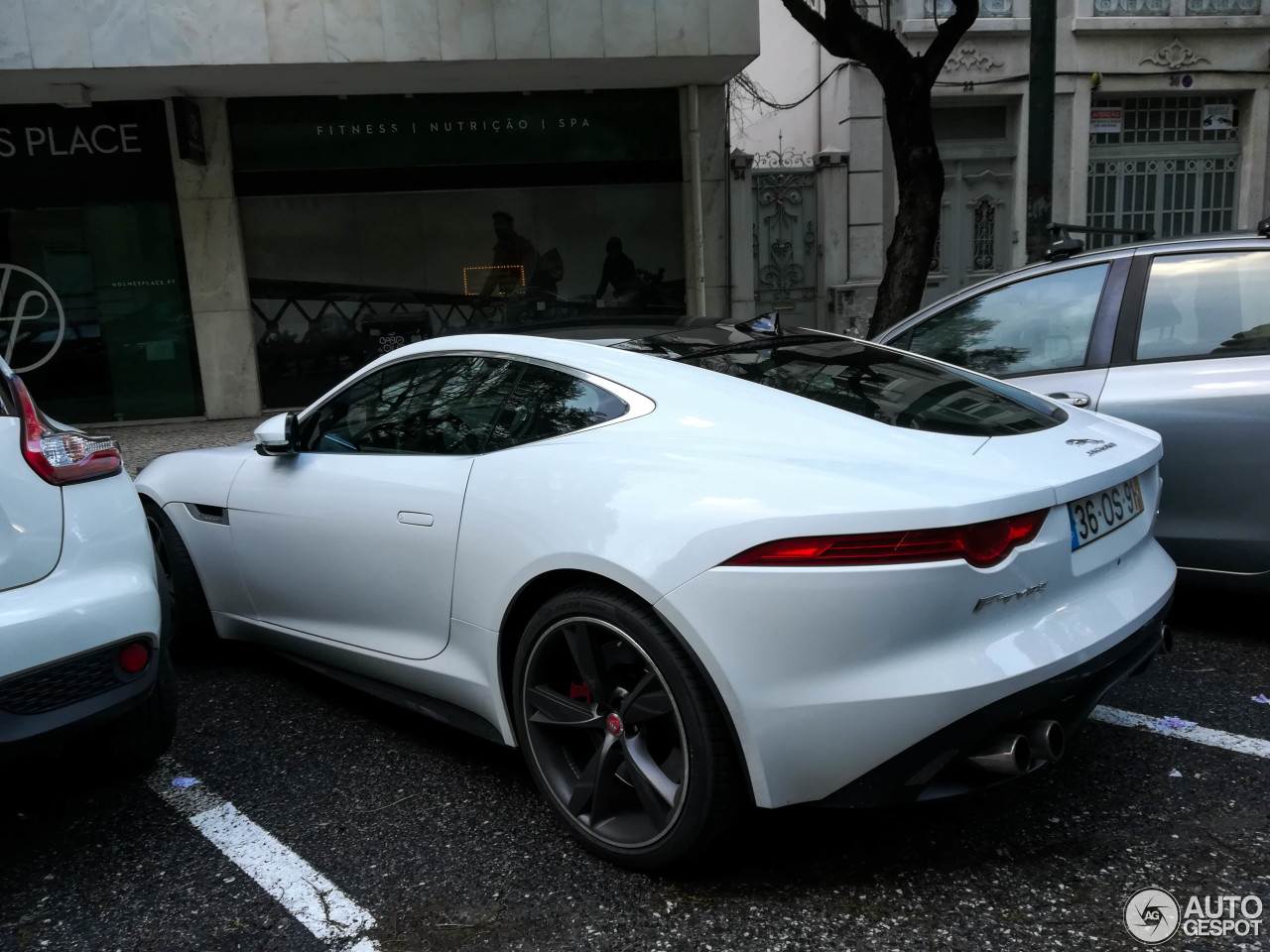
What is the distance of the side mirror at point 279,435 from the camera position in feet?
12.4

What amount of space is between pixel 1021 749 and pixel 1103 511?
0.71 meters

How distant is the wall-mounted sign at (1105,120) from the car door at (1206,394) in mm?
11829

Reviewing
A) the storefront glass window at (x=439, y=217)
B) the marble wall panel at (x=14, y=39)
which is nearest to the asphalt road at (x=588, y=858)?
the marble wall panel at (x=14, y=39)

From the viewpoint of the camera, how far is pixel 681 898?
2.53 m

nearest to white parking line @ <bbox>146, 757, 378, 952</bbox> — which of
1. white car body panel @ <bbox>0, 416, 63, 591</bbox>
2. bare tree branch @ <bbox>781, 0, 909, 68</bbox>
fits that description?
white car body panel @ <bbox>0, 416, 63, 591</bbox>

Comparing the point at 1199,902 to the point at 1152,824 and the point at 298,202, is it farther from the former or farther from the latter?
the point at 298,202

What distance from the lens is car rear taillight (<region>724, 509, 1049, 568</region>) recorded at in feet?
7.38

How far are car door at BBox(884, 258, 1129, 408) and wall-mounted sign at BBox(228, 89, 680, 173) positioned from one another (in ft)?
26.8

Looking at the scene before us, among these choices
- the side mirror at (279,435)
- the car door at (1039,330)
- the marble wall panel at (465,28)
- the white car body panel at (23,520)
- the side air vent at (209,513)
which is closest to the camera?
the white car body panel at (23,520)

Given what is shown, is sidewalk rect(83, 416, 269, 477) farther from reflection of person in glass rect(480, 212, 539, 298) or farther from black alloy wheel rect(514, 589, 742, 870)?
black alloy wheel rect(514, 589, 742, 870)

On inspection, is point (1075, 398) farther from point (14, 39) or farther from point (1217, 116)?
point (1217, 116)

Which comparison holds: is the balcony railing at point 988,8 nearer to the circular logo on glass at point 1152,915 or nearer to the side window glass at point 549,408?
the side window glass at point 549,408

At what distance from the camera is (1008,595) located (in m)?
2.33

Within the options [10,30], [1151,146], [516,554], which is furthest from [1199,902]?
[1151,146]
